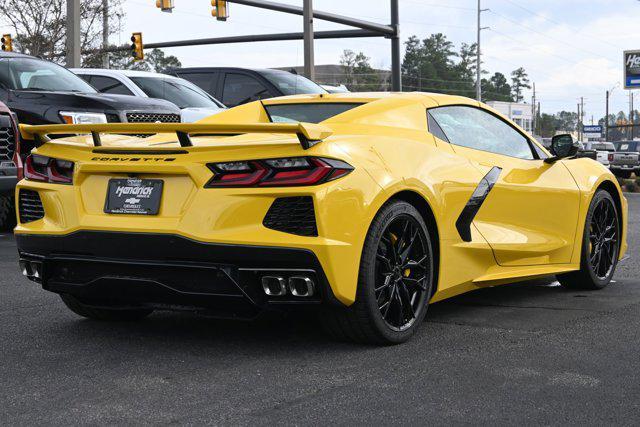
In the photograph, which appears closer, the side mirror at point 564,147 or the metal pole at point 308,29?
the side mirror at point 564,147

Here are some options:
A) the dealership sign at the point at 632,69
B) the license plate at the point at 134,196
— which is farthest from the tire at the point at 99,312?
the dealership sign at the point at 632,69

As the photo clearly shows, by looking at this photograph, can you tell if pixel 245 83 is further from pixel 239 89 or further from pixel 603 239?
pixel 603 239

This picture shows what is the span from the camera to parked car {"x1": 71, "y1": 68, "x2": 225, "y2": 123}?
14.4 m

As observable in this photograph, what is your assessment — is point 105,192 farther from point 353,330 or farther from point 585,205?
point 585,205

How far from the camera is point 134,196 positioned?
4559 mm

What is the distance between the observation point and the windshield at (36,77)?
11449 millimetres

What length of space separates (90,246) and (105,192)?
0.89ft

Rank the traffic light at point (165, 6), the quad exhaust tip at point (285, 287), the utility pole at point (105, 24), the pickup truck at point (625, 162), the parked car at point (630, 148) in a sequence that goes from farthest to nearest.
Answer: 1. the parked car at point (630, 148)
2. the pickup truck at point (625, 162)
3. the utility pole at point (105, 24)
4. the traffic light at point (165, 6)
5. the quad exhaust tip at point (285, 287)

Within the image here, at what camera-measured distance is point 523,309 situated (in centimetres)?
608

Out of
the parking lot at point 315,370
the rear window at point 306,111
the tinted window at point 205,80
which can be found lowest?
the parking lot at point 315,370

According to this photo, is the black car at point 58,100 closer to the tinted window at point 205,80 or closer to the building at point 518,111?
the tinted window at point 205,80

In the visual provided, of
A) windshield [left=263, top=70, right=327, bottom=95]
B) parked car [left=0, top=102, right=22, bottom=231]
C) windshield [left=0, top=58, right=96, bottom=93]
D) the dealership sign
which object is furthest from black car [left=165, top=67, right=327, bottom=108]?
the dealership sign

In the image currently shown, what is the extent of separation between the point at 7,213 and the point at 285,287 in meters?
7.47

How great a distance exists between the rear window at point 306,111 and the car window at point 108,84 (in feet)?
29.2
